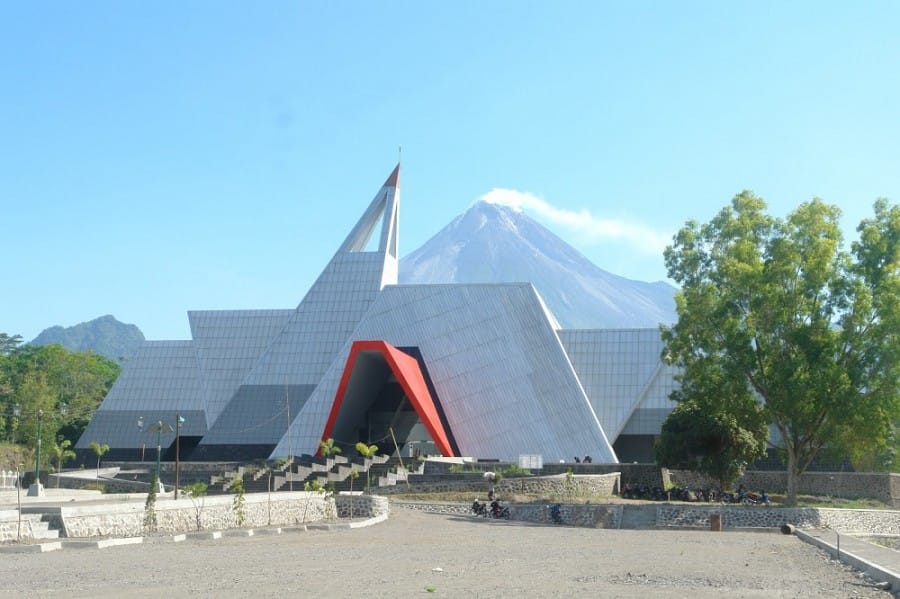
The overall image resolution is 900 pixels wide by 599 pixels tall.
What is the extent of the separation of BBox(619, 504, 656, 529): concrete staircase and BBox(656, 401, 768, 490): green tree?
7975 millimetres

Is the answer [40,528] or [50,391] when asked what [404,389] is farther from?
[50,391]

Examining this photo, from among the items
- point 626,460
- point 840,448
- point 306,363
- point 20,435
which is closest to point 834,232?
point 840,448

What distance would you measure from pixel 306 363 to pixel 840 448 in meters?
27.0

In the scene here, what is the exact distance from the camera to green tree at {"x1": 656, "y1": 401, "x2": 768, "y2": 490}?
36.2 m

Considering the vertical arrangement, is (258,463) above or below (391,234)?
below

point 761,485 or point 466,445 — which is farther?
point 466,445

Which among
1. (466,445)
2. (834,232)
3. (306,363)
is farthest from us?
(306,363)

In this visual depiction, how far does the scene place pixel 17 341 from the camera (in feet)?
350

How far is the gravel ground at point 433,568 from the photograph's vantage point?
1265 centimetres

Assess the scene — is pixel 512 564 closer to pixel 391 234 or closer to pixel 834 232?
pixel 834 232

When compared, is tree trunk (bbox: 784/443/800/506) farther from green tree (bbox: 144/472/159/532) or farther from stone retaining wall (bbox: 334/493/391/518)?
green tree (bbox: 144/472/159/532)

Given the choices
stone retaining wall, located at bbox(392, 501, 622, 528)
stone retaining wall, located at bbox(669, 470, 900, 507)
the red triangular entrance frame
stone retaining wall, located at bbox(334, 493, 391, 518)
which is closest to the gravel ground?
stone retaining wall, located at bbox(334, 493, 391, 518)

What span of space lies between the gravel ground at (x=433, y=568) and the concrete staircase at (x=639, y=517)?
17.0 ft

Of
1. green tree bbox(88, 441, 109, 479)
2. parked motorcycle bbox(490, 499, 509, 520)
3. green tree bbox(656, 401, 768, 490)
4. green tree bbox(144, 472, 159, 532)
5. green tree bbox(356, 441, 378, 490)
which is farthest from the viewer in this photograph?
green tree bbox(88, 441, 109, 479)
